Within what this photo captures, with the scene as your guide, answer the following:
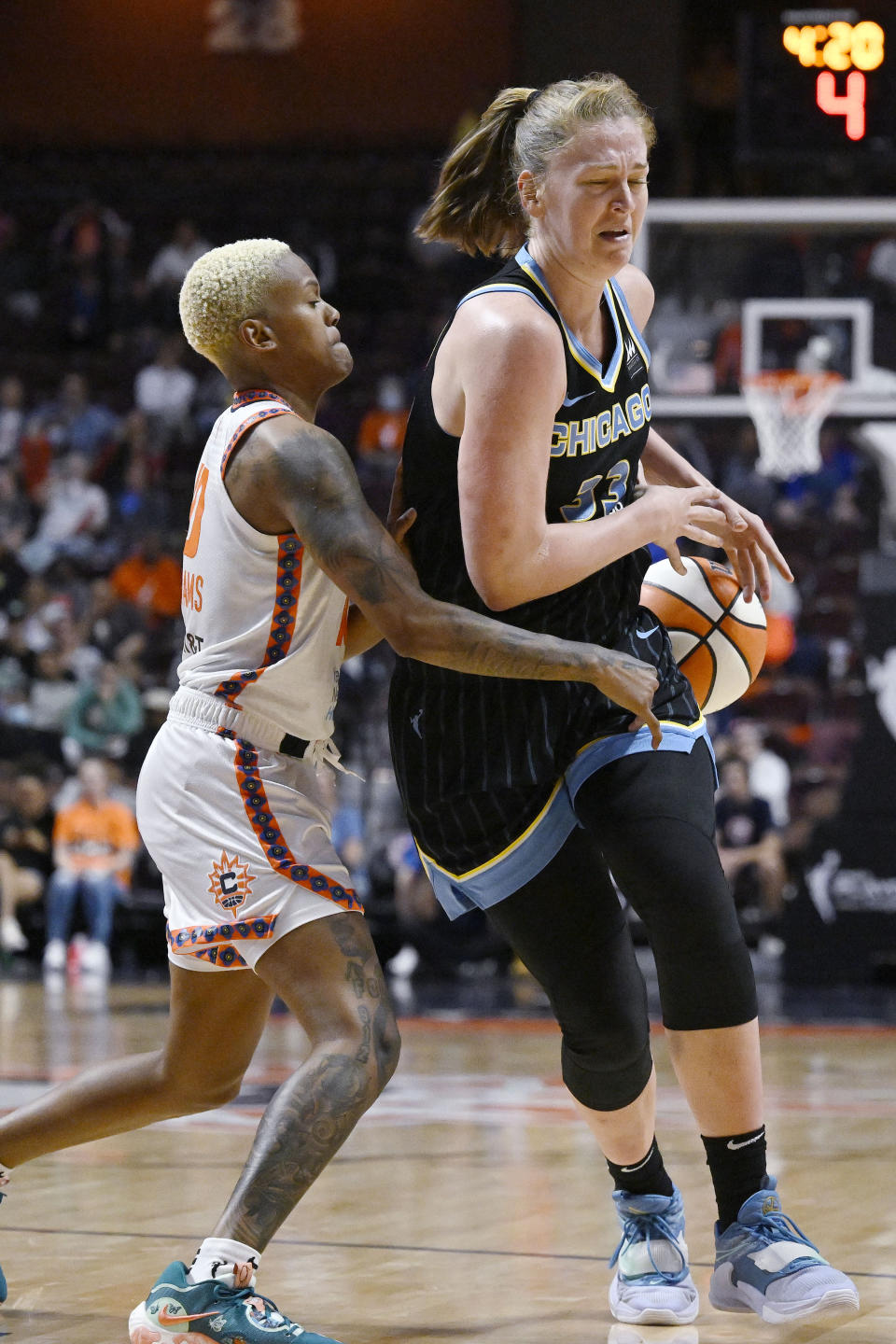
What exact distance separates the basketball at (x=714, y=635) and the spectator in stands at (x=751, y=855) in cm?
778

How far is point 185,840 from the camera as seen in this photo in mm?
3016

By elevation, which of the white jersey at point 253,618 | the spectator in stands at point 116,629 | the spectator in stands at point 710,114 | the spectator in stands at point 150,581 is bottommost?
the spectator in stands at point 116,629

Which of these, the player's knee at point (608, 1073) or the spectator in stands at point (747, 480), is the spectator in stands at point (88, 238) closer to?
the spectator in stands at point (747, 480)

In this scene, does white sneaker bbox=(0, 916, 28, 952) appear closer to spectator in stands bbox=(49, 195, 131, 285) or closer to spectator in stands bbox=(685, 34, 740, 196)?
Result: spectator in stands bbox=(49, 195, 131, 285)

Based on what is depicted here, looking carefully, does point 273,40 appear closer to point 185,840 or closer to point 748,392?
point 748,392

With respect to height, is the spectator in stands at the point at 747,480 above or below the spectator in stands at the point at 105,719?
above

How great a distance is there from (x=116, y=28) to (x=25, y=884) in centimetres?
905

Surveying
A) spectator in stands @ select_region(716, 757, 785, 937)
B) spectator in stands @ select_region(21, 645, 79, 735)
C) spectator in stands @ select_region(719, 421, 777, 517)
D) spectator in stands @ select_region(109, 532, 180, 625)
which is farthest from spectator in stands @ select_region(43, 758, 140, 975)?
spectator in stands @ select_region(719, 421, 777, 517)

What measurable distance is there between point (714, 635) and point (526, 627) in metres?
0.53

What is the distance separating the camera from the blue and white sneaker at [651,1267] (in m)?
3.18

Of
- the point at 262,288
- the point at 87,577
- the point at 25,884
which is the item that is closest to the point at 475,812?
the point at 262,288

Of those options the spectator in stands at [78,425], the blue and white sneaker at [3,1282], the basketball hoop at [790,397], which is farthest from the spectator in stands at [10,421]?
the blue and white sneaker at [3,1282]

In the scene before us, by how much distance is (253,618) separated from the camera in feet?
10.1

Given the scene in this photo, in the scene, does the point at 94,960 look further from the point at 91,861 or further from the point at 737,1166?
the point at 737,1166
